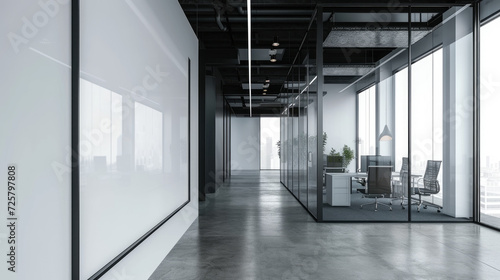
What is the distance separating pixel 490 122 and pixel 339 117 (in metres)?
2.61

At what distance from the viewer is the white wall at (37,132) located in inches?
62.4

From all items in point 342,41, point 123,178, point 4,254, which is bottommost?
point 4,254

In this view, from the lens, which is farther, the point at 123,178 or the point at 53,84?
the point at 123,178

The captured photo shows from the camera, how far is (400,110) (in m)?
7.11

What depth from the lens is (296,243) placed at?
5.23 metres

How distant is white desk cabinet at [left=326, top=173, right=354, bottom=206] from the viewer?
8.16 meters

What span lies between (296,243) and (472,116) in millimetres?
4272

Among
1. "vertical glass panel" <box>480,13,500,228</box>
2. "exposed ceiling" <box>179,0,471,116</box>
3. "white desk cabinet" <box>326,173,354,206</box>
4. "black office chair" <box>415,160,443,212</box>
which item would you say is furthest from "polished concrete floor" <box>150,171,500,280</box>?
"exposed ceiling" <box>179,0,471,116</box>

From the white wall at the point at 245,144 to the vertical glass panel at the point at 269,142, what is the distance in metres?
0.30

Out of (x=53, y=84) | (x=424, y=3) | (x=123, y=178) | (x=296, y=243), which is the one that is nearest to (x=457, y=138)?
(x=424, y=3)

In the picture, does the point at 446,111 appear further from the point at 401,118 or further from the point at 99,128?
the point at 99,128

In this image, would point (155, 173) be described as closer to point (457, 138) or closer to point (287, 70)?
point (457, 138)

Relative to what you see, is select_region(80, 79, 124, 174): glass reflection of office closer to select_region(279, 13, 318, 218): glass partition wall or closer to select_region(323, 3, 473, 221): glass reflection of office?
select_region(279, 13, 318, 218): glass partition wall

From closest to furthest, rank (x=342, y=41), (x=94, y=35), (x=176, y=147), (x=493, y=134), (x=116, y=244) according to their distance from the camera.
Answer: (x=94, y=35), (x=116, y=244), (x=176, y=147), (x=493, y=134), (x=342, y=41)
